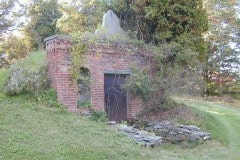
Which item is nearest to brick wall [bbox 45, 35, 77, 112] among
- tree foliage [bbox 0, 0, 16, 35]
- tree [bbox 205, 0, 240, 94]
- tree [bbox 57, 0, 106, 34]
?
tree [bbox 57, 0, 106, 34]

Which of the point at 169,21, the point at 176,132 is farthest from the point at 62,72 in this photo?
the point at 169,21

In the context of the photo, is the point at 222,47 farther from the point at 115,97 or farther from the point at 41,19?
the point at 115,97

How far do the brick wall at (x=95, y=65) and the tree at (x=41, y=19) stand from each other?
37.8 feet

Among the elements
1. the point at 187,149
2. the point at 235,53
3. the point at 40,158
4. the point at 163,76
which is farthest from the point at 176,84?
the point at 235,53

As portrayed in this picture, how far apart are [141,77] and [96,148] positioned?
435 cm

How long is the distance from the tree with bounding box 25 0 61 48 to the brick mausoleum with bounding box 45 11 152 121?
10571 mm

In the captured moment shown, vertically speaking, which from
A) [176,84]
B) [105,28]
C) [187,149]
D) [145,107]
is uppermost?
[105,28]

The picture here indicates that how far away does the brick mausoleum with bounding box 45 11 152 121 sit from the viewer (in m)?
10.4

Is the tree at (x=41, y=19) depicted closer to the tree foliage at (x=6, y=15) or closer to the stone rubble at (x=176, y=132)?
the tree foliage at (x=6, y=15)

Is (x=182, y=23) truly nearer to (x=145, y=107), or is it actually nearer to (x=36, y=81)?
(x=145, y=107)

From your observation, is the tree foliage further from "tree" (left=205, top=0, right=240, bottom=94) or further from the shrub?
the shrub

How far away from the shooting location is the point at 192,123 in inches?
456

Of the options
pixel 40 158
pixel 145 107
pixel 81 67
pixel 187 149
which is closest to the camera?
pixel 40 158

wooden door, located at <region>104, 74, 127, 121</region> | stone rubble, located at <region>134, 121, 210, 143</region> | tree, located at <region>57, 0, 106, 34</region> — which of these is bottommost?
stone rubble, located at <region>134, 121, 210, 143</region>
